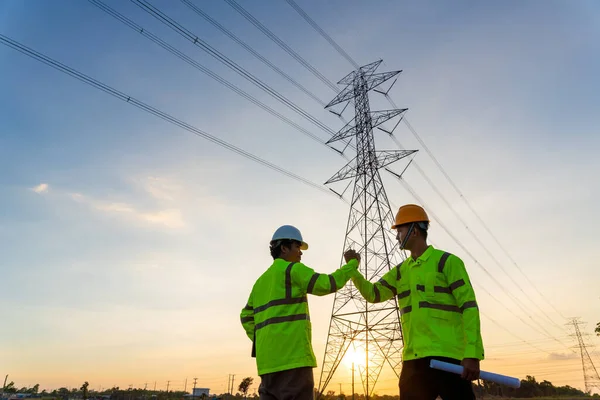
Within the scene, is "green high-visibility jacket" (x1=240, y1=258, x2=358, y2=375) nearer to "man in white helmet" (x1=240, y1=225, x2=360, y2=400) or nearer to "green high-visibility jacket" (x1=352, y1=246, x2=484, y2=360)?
"man in white helmet" (x1=240, y1=225, x2=360, y2=400)

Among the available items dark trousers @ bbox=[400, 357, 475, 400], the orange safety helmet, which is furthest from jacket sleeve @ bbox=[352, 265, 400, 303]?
dark trousers @ bbox=[400, 357, 475, 400]

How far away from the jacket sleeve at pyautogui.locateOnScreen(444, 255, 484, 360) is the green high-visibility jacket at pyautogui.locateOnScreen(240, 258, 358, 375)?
3.82 feet

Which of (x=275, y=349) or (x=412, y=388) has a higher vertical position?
(x=275, y=349)

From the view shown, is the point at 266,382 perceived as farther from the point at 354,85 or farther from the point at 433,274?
the point at 354,85

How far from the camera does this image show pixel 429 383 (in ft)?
13.6

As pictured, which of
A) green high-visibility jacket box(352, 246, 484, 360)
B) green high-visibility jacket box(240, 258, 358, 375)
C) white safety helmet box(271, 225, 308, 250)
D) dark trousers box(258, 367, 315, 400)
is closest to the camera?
green high-visibility jacket box(352, 246, 484, 360)

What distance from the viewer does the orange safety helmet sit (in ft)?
16.1

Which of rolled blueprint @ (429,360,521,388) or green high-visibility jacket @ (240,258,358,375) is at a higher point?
green high-visibility jacket @ (240,258,358,375)

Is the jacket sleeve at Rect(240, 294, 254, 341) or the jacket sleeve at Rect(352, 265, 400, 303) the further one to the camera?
the jacket sleeve at Rect(240, 294, 254, 341)

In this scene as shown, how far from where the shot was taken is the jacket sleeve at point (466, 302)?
12.8ft

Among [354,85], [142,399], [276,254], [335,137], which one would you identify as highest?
[354,85]

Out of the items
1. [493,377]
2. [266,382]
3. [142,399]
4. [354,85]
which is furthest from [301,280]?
[142,399]

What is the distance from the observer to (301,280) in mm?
4582

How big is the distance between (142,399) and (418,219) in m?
115
